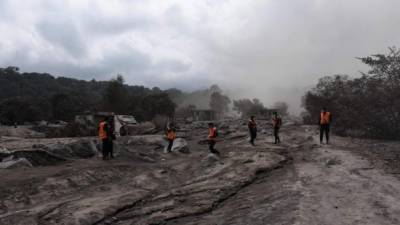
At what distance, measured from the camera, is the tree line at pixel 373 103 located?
23578mm

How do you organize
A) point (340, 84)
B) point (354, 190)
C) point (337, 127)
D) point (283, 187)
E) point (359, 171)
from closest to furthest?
1. point (354, 190)
2. point (283, 187)
3. point (359, 171)
4. point (337, 127)
5. point (340, 84)

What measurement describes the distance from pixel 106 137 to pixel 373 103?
53.4 ft

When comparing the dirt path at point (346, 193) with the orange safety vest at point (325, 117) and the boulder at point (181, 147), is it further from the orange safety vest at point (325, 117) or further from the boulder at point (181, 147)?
the boulder at point (181, 147)

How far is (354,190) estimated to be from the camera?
28.7 feet

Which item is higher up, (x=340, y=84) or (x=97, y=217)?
(x=340, y=84)

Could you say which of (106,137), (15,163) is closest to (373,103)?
(106,137)

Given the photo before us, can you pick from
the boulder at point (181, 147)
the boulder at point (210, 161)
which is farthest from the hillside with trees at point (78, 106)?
the boulder at point (210, 161)

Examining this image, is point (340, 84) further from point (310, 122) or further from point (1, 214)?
point (1, 214)

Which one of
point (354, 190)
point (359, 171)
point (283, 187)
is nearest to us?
point (354, 190)

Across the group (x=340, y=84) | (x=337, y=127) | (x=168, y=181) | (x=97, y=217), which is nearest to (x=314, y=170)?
(x=168, y=181)

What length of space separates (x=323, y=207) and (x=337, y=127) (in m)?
Result: 22.2

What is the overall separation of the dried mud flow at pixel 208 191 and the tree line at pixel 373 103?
1043 cm

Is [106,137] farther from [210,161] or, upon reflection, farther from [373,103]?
[373,103]

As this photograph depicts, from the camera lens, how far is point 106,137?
1439 cm
